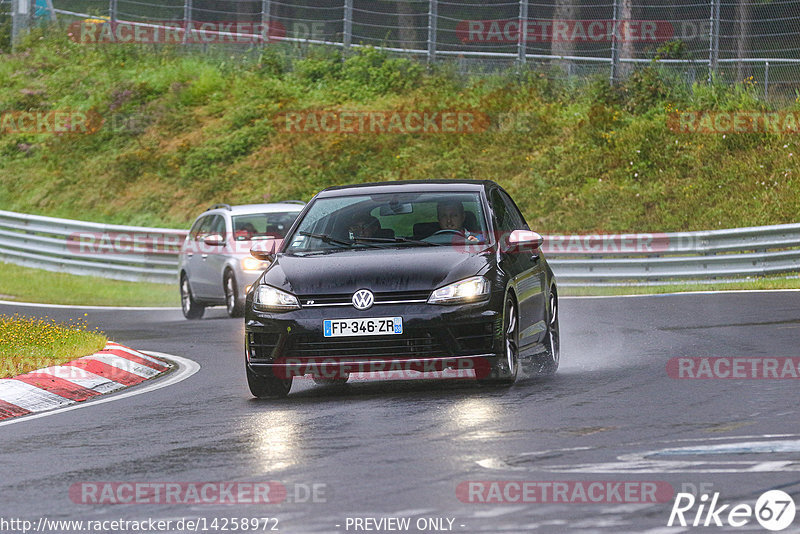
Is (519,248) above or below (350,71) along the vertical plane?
below

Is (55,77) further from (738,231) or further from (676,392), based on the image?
(676,392)

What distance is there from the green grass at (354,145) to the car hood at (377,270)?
18.5 m

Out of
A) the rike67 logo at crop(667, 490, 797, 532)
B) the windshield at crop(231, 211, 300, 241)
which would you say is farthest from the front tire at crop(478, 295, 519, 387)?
the windshield at crop(231, 211, 300, 241)

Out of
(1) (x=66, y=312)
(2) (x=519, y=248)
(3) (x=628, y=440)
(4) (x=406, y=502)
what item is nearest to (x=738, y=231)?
(1) (x=66, y=312)

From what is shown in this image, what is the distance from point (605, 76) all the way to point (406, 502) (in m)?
29.1

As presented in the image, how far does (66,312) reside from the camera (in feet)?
71.7

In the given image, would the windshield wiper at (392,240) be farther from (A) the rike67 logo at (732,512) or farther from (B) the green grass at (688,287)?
(B) the green grass at (688,287)

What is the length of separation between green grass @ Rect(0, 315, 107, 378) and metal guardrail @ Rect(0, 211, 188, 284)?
45.4 feet

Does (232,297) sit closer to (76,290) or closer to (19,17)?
(76,290)

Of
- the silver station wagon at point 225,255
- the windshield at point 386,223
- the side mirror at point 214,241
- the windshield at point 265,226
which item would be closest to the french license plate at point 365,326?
the windshield at point 386,223

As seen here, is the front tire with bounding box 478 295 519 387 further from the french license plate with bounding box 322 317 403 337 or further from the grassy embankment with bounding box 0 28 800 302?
the grassy embankment with bounding box 0 28 800 302

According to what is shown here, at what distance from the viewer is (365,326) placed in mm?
10273

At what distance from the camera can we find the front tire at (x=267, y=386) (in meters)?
10.8

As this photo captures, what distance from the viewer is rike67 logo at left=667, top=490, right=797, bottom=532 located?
6008mm
